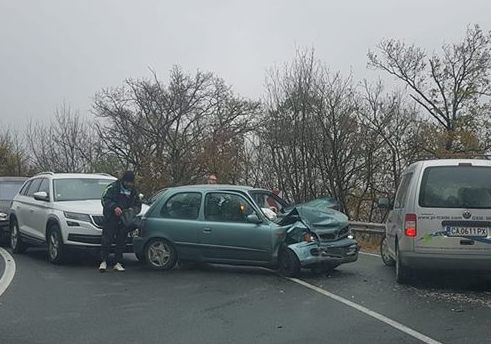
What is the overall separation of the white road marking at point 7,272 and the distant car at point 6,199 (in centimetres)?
152

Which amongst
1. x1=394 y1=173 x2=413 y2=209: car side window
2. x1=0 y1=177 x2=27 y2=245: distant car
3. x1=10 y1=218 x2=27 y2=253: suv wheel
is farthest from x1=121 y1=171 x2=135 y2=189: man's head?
x1=0 y1=177 x2=27 y2=245: distant car

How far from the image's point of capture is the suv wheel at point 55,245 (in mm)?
11443

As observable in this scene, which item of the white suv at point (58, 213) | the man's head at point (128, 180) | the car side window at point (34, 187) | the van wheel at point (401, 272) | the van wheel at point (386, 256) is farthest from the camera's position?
the car side window at point (34, 187)

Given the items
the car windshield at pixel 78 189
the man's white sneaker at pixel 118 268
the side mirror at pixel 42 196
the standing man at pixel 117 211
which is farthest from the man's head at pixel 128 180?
the side mirror at pixel 42 196

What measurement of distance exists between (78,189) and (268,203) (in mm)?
4109

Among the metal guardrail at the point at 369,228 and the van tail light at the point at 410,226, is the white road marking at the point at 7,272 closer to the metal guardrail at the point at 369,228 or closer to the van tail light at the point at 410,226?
the van tail light at the point at 410,226

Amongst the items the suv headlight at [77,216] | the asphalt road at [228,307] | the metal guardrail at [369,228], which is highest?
the suv headlight at [77,216]

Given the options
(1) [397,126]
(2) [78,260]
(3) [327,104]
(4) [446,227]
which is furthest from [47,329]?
(1) [397,126]

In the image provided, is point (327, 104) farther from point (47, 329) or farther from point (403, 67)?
point (47, 329)

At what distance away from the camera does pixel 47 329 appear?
6531 millimetres

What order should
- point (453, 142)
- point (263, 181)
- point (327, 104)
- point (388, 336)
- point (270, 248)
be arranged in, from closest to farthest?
point (388, 336) < point (270, 248) < point (327, 104) < point (263, 181) < point (453, 142)

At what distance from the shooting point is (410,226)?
8.73 meters

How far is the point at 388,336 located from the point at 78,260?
25.7ft

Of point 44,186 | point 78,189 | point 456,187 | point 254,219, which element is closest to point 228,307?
point 254,219
